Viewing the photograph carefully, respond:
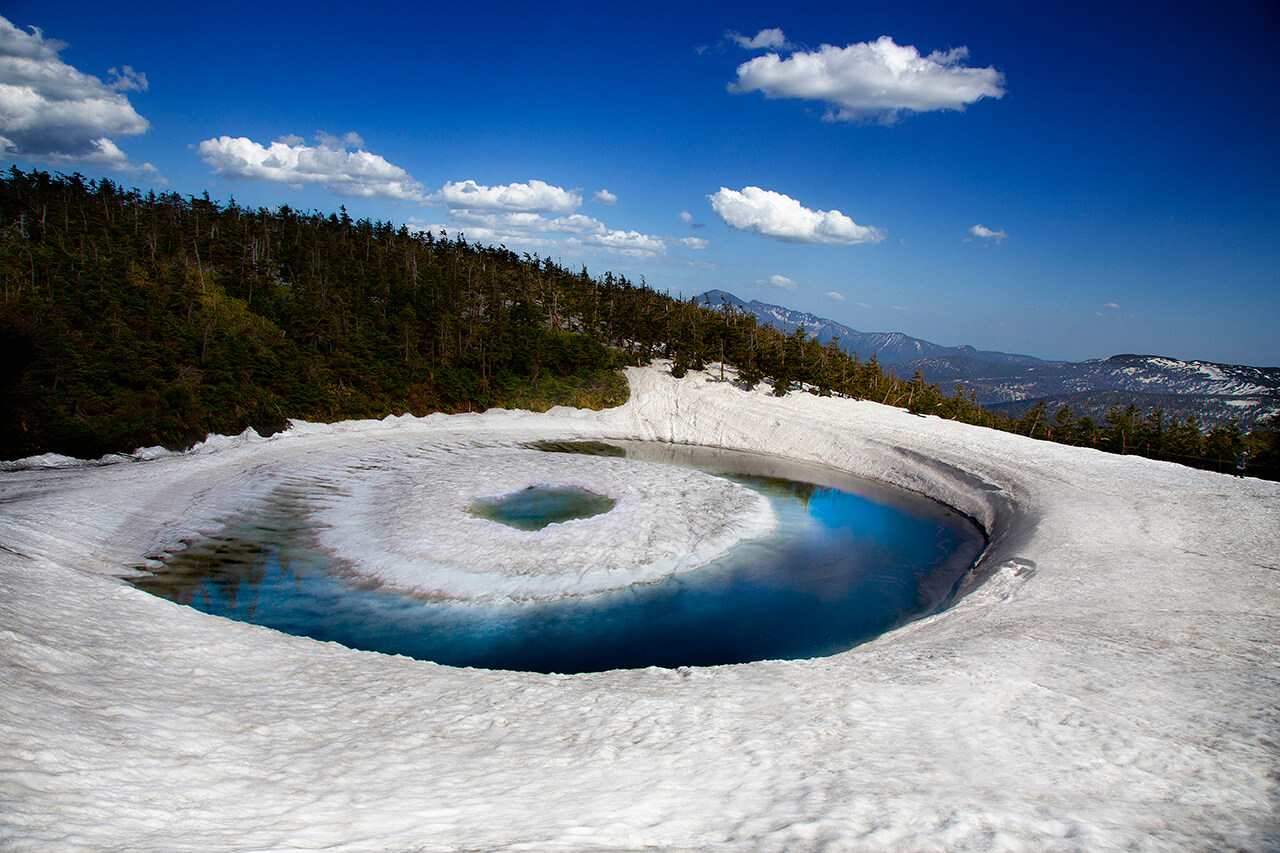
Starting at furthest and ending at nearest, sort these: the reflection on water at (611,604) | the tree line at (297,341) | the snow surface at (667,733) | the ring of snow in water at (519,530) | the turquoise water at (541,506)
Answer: the tree line at (297,341), the turquoise water at (541,506), the ring of snow in water at (519,530), the reflection on water at (611,604), the snow surface at (667,733)

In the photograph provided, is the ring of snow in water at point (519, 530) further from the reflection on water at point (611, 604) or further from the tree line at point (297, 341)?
the tree line at point (297, 341)

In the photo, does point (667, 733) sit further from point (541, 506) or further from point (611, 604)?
point (541, 506)

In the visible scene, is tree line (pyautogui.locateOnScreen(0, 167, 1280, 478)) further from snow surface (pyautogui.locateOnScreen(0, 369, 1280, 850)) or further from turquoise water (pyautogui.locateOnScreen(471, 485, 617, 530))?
turquoise water (pyautogui.locateOnScreen(471, 485, 617, 530))

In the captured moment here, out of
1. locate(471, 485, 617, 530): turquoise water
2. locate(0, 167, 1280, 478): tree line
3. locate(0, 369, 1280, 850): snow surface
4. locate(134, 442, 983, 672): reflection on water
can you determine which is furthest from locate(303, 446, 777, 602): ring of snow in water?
locate(0, 167, 1280, 478): tree line

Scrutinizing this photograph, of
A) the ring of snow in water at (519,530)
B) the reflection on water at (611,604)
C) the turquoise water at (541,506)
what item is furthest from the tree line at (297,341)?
the turquoise water at (541,506)

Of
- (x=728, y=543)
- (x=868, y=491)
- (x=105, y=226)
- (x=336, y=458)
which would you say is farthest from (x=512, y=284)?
(x=728, y=543)
